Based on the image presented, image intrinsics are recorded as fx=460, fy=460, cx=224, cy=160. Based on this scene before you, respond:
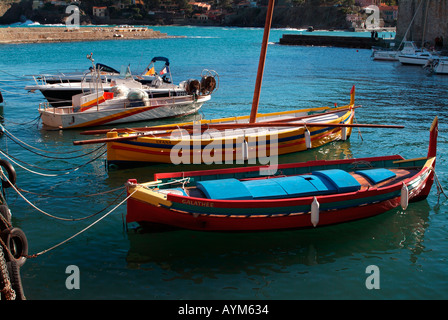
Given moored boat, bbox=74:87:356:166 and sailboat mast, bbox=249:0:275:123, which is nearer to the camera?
moored boat, bbox=74:87:356:166

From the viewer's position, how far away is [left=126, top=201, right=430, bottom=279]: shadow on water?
42.0 feet

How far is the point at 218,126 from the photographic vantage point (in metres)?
19.8

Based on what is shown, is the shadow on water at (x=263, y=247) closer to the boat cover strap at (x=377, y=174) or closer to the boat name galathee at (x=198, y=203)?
the boat name galathee at (x=198, y=203)

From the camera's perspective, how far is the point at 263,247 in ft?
45.5

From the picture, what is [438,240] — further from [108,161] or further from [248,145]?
[108,161]

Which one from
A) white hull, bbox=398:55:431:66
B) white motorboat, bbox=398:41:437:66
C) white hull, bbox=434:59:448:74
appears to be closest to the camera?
white hull, bbox=434:59:448:74

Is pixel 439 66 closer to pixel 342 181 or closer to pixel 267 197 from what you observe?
pixel 342 181

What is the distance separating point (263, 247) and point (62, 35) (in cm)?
10319

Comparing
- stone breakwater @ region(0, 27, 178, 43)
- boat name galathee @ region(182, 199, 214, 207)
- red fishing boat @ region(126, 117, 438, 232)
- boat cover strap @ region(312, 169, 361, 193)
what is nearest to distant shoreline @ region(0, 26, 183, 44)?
stone breakwater @ region(0, 27, 178, 43)

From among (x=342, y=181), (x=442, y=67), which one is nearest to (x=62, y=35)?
(x=442, y=67)

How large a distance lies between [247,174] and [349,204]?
3776mm

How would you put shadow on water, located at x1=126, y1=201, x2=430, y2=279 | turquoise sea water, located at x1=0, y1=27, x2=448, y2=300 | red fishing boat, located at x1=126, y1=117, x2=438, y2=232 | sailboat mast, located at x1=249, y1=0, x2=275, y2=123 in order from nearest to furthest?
1. turquoise sea water, located at x1=0, y1=27, x2=448, y2=300
2. shadow on water, located at x1=126, y1=201, x2=430, y2=279
3. red fishing boat, located at x1=126, y1=117, x2=438, y2=232
4. sailboat mast, located at x1=249, y1=0, x2=275, y2=123
